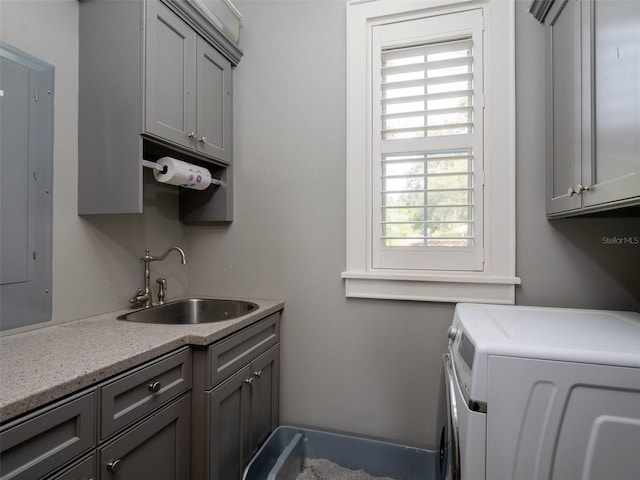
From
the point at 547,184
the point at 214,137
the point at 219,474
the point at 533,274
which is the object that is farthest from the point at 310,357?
the point at 547,184

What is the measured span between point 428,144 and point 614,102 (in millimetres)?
745

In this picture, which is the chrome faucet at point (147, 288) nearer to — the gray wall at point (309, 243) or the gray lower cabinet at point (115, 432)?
the gray wall at point (309, 243)

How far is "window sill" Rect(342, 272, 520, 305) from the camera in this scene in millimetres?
1543

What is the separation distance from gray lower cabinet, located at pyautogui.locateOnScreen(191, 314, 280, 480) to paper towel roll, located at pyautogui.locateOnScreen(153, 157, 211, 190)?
2.44 ft

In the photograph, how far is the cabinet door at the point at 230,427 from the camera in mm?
1239

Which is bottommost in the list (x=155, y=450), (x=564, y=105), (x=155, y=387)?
(x=155, y=450)

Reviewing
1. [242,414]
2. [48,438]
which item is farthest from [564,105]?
[48,438]

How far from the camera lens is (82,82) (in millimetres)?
1392

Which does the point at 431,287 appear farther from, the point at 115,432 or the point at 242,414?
the point at 115,432

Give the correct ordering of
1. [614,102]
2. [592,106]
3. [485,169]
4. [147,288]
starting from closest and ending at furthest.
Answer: [614,102], [592,106], [485,169], [147,288]

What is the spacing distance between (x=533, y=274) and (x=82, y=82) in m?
2.13

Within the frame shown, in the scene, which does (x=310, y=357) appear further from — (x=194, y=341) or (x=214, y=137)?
(x=214, y=137)

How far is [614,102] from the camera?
98 cm

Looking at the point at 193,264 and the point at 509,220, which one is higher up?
the point at 509,220
